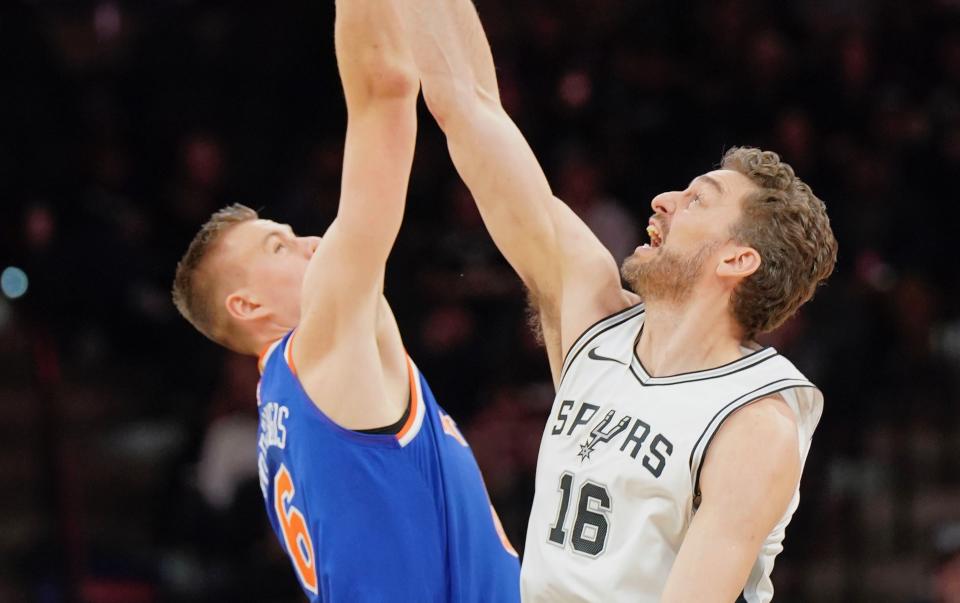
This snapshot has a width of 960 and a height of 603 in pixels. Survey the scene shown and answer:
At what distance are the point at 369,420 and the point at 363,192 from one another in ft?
1.77

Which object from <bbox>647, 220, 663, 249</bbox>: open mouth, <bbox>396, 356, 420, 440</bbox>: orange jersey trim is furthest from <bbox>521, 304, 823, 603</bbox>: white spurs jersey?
<bbox>396, 356, 420, 440</bbox>: orange jersey trim

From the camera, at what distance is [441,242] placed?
26.2ft

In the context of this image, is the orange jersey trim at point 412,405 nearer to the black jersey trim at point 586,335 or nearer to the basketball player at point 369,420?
the basketball player at point 369,420

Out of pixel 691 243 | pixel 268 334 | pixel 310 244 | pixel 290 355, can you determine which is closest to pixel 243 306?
pixel 268 334

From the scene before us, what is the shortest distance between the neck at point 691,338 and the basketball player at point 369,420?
2.04ft

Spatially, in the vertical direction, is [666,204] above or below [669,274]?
above

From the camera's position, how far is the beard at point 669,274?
318 centimetres

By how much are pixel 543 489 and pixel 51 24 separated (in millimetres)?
7705

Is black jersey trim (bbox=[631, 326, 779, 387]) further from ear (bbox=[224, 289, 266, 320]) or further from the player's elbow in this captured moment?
ear (bbox=[224, 289, 266, 320])

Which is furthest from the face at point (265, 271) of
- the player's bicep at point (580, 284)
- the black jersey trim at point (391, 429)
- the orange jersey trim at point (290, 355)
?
the player's bicep at point (580, 284)

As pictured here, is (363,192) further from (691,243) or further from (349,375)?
(691,243)

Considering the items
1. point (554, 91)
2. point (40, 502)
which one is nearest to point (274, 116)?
point (554, 91)

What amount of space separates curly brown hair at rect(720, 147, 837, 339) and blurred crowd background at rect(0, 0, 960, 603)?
12.5 feet

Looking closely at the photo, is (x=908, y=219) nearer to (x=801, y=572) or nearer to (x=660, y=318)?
(x=801, y=572)
